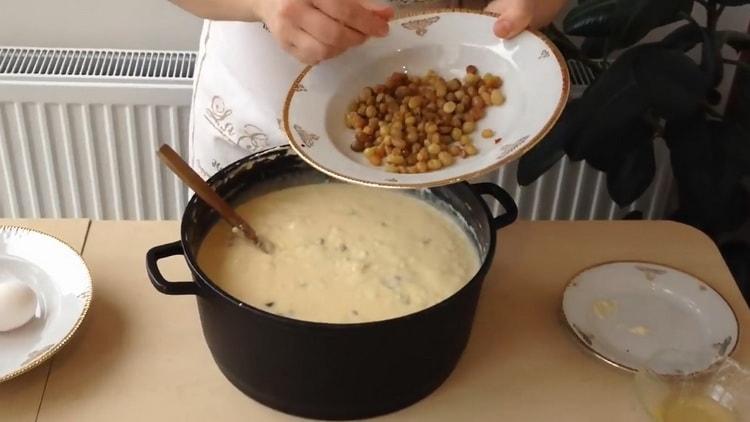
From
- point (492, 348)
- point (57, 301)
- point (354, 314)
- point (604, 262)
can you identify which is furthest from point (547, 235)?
A: point (57, 301)

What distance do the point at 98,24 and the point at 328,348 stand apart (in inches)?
45.6

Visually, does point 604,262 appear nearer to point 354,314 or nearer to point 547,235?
point 547,235

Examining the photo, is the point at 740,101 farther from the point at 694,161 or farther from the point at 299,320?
the point at 299,320

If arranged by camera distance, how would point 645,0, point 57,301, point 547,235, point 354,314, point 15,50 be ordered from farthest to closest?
point 15,50, point 645,0, point 547,235, point 57,301, point 354,314

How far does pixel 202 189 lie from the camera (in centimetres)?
93

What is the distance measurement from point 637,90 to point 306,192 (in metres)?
0.62

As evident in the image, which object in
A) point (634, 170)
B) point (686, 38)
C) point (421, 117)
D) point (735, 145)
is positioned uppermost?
point (421, 117)

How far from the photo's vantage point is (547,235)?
1139mm

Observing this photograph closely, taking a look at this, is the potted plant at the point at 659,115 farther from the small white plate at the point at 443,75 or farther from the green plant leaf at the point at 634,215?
the small white plate at the point at 443,75

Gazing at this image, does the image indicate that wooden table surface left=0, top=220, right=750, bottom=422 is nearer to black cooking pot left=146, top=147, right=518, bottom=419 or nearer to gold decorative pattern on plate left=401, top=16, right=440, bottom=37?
black cooking pot left=146, top=147, right=518, bottom=419

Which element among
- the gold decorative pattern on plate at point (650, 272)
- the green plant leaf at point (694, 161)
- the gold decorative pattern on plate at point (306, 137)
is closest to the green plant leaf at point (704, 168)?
the green plant leaf at point (694, 161)

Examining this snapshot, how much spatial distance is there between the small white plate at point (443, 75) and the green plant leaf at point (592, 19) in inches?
18.2

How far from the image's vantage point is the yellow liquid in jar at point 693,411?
0.89m

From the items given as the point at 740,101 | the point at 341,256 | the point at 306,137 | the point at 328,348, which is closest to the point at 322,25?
the point at 306,137
